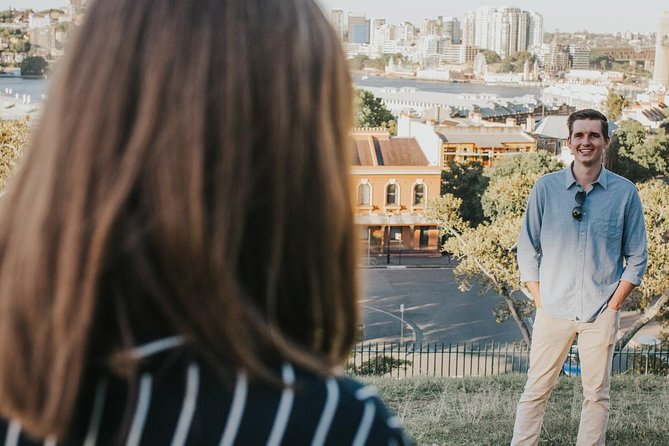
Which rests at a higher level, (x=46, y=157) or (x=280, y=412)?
(x=46, y=157)

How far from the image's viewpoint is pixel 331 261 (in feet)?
2.29

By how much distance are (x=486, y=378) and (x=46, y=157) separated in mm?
4505

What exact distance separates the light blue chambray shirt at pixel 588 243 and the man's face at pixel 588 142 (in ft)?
0.20

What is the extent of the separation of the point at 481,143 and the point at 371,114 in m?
14.3

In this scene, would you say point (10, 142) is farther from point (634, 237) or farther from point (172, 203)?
point (172, 203)

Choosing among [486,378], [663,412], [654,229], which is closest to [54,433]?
[663,412]

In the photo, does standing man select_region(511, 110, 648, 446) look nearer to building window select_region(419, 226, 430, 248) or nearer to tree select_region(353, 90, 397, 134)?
building window select_region(419, 226, 430, 248)

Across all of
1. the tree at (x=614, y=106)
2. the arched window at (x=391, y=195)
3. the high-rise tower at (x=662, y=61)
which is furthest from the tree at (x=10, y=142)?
the high-rise tower at (x=662, y=61)

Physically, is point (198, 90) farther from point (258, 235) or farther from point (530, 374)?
point (530, 374)

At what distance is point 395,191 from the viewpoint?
95.5 feet

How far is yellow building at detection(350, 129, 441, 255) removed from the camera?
2864 cm

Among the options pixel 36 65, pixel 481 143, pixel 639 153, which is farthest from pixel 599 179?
pixel 481 143

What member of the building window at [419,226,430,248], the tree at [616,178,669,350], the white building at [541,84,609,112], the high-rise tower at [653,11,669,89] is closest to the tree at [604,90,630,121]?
the building window at [419,226,430,248]

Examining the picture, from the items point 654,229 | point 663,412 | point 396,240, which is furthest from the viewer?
point 396,240
